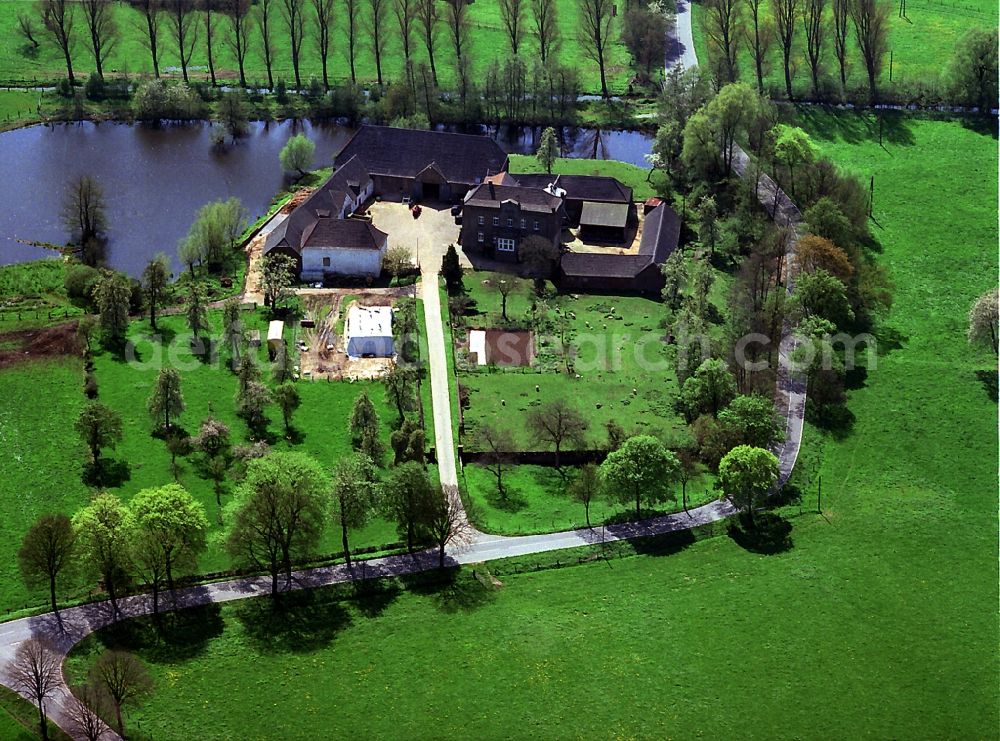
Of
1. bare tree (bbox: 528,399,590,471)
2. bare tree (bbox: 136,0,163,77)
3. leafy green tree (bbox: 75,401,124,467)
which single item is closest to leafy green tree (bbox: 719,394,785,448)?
bare tree (bbox: 528,399,590,471)

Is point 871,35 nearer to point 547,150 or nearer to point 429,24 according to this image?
point 547,150

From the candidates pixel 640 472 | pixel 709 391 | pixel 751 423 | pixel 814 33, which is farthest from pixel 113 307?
pixel 814 33

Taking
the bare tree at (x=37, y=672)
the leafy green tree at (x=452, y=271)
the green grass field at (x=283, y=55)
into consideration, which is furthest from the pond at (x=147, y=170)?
the bare tree at (x=37, y=672)

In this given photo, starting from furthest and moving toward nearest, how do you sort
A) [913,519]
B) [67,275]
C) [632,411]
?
[67,275] → [632,411] → [913,519]

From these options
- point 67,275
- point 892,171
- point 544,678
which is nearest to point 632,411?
point 544,678

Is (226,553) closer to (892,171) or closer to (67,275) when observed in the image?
(67,275)

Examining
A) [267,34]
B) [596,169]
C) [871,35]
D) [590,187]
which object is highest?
[267,34]
